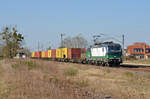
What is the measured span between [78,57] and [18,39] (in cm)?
1502

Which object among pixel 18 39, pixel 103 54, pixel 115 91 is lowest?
pixel 115 91

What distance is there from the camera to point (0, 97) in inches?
426

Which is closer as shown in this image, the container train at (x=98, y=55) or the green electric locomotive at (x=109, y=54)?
the green electric locomotive at (x=109, y=54)

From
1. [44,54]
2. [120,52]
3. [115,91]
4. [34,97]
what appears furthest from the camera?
[44,54]

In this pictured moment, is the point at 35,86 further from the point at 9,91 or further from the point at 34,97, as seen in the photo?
the point at 34,97

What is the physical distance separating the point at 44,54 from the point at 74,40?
48.4 metres

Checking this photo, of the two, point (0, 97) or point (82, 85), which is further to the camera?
point (82, 85)

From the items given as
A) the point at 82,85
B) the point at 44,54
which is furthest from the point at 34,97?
the point at 44,54

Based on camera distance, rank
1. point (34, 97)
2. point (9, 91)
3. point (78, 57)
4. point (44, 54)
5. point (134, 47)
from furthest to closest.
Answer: point (134, 47)
point (44, 54)
point (78, 57)
point (9, 91)
point (34, 97)

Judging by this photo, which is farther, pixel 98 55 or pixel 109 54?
pixel 98 55

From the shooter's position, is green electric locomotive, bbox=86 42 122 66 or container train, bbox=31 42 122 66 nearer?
green electric locomotive, bbox=86 42 122 66

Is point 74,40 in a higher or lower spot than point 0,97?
higher

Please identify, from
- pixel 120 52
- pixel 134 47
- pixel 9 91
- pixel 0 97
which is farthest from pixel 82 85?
pixel 134 47

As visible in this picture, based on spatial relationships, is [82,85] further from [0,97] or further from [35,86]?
[0,97]
